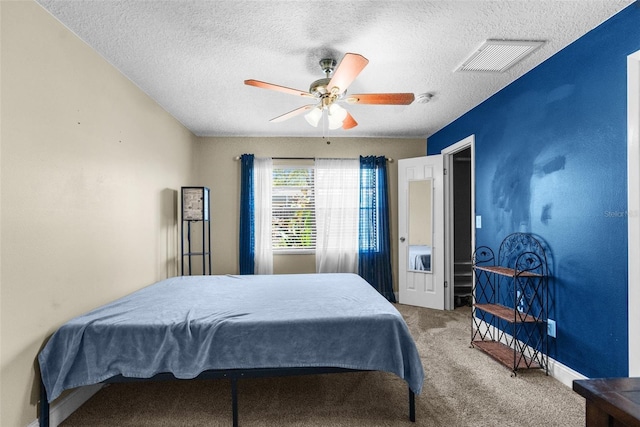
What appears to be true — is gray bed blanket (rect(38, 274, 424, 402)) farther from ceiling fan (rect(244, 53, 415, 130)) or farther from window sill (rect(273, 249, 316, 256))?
window sill (rect(273, 249, 316, 256))

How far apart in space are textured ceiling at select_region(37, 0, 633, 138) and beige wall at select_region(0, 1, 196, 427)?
0.89 feet

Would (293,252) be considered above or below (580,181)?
below

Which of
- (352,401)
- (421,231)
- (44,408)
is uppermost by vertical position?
(421,231)

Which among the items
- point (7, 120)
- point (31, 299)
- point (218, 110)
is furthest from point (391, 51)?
point (31, 299)

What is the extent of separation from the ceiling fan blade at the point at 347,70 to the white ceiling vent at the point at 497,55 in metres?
1.06

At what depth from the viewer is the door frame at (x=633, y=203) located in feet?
6.30

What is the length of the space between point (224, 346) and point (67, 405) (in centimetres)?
114

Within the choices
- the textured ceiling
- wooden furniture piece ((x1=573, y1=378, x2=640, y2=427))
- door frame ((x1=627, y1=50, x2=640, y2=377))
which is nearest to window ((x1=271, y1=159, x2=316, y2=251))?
the textured ceiling

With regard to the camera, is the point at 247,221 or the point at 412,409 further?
the point at 247,221

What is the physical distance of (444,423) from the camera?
2.00 m

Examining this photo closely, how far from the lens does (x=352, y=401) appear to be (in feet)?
7.40

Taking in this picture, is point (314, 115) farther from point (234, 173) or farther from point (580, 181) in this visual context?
point (234, 173)

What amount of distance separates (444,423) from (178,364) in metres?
1.66

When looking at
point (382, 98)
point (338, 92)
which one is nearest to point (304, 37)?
point (338, 92)
